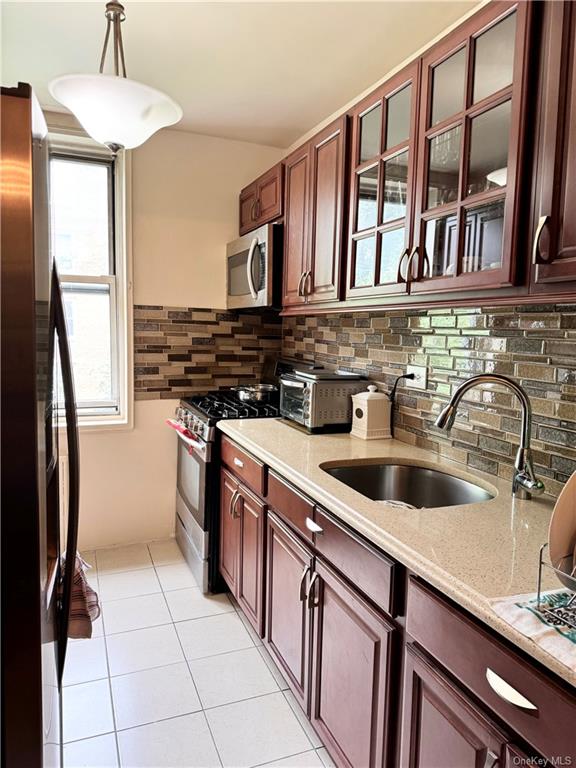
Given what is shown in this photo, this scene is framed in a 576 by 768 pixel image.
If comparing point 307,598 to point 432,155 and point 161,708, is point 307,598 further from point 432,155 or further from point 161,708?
point 432,155

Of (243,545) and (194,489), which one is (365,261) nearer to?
(243,545)

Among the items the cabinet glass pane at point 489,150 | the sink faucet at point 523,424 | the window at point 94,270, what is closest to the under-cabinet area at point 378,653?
the sink faucet at point 523,424

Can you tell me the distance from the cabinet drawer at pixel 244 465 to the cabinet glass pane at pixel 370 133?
4.17 ft

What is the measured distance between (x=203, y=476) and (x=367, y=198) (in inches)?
61.5

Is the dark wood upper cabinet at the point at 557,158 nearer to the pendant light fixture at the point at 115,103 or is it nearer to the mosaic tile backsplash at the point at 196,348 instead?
the pendant light fixture at the point at 115,103

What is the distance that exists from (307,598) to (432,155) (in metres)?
1.46

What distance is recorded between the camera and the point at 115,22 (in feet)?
5.35

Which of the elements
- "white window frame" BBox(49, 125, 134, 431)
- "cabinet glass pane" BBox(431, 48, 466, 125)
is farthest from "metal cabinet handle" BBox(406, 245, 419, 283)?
"white window frame" BBox(49, 125, 134, 431)

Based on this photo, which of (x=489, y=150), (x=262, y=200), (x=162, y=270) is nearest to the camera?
(x=489, y=150)

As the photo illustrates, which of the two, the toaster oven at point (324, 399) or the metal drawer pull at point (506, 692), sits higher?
the toaster oven at point (324, 399)

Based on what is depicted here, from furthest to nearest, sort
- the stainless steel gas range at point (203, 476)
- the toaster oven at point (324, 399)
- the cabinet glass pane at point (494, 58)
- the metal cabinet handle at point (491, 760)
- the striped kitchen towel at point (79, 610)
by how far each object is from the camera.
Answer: the stainless steel gas range at point (203, 476) < the toaster oven at point (324, 399) < the striped kitchen towel at point (79, 610) < the cabinet glass pane at point (494, 58) < the metal cabinet handle at point (491, 760)

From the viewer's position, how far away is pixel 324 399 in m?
2.30

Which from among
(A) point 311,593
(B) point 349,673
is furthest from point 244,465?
(B) point 349,673

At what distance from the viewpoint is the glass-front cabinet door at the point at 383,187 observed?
66.9 inches
